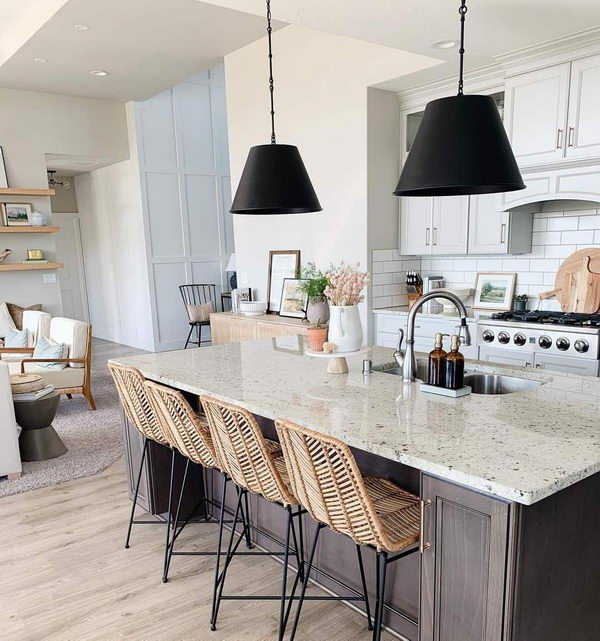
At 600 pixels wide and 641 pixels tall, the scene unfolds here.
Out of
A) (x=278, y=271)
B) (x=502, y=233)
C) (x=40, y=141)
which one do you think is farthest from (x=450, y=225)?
(x=40, y=141)

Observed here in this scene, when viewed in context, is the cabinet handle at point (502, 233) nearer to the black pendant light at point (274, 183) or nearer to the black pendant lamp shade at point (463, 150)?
the black pendant light at point (274, 183)

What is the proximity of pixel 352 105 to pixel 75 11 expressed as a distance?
2345 mm

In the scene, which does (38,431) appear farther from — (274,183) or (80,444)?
(274,183)

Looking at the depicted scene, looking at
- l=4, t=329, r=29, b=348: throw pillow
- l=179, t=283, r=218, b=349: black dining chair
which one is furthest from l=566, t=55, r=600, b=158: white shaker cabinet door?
l=4, t=329, r=29, b=348: throw pillow

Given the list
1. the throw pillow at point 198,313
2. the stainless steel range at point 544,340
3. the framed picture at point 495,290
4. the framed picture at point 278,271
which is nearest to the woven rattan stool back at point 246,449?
the stainless steel range at point 544,340

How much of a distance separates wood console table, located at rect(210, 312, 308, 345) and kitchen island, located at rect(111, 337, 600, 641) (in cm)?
274

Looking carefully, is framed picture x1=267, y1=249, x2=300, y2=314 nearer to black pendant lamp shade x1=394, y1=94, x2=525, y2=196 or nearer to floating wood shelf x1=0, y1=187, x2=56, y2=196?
floating wood shelf x1=0, y1=187, x2=56, y2=196

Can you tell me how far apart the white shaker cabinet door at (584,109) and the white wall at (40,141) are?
20.0ft

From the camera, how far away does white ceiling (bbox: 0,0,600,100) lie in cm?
297

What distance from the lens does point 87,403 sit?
223 inches

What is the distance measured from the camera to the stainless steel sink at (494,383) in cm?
240

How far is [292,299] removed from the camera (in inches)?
213

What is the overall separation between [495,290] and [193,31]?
356cm

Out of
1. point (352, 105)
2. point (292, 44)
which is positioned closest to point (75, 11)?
point (292, 44)
